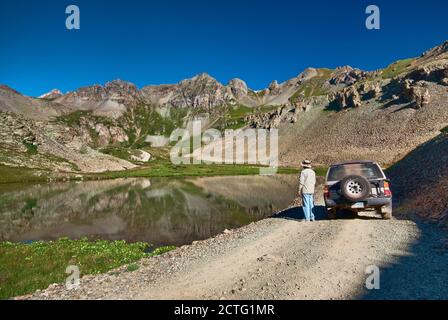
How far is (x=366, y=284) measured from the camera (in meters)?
10.3

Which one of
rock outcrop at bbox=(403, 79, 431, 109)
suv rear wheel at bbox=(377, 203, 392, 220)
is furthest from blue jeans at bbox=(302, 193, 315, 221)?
rock outcrop at bbox=(403, 79, 431, 109)

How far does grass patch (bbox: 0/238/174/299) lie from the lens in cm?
1633

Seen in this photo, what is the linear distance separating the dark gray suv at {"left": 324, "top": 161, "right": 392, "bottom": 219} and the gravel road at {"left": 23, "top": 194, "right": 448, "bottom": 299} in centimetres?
169

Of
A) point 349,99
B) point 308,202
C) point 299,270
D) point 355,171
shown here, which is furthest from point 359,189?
point 349,99

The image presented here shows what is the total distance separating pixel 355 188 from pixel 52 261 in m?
18.6

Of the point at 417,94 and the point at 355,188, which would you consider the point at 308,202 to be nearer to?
the point at 355,188

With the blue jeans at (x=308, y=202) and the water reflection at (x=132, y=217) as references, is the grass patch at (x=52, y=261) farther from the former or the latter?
the blue jeans at (x=308, y=202)

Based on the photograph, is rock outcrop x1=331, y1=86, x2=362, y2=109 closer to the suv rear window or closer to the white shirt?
the suv rear window

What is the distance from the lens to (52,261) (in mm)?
20469

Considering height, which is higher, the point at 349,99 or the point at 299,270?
the point at 349,99
